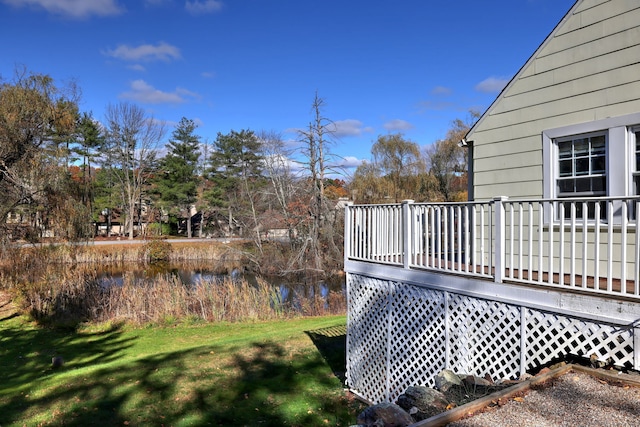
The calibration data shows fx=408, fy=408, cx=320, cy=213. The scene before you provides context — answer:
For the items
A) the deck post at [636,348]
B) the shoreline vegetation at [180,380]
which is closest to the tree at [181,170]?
the shoreline vegetation at [180,380]

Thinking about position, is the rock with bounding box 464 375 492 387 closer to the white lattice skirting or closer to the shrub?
the white lattice skirting

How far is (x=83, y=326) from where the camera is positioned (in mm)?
12375

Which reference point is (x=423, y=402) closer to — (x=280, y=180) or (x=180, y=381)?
(x=180, y=381)

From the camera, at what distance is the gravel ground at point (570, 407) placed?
8.79 feet

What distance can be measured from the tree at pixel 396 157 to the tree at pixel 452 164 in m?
1.58

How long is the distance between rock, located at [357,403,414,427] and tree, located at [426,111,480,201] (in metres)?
24.8

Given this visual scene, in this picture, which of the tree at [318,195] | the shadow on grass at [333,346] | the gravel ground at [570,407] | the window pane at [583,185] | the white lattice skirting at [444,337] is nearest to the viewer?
the gravel ground at [570,407]

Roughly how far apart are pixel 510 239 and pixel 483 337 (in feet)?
3.56

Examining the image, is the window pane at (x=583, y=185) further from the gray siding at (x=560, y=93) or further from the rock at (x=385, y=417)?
the rock at (x=385, y=417)

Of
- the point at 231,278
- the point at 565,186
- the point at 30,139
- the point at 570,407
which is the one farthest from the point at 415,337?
the point at 231,278

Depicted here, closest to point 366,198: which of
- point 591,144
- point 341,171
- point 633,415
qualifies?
point 341,171

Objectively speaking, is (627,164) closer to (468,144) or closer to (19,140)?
(468,144)

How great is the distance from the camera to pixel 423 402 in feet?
11.4

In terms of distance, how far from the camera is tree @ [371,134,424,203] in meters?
29.3
